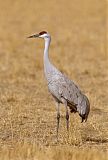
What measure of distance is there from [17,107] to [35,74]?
198 inches

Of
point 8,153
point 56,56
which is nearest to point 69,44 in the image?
point 56,56

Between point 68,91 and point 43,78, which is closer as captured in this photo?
point 68,91

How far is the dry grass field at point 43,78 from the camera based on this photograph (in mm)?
10219

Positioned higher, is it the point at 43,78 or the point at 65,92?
the point at 43,78

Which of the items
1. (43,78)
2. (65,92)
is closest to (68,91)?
(65,92)

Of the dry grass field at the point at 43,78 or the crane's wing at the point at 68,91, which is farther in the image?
the crane's wing at the point at 68,91

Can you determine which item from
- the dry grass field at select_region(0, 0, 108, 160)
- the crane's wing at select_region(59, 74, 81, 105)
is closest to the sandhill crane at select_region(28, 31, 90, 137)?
the crane's wing at select_region(59, 74, 81, 105)

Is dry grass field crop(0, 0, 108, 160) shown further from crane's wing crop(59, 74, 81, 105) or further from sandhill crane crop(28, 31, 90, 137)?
crane's wing crop(59, 74, 81, 105)

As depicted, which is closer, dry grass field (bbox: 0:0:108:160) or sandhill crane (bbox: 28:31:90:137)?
dry grass field (bbox: 0:0:108:160)

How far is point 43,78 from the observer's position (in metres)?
18.1

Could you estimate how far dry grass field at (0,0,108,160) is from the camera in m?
10.2

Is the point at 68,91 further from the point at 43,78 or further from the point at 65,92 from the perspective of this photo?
the point at 43,78

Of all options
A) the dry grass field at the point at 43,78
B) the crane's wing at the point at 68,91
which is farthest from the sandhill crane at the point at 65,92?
the dry grass field at the point at 43,78

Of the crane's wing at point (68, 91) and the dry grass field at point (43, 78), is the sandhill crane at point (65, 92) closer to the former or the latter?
the crane's wing at point (68, 91)
